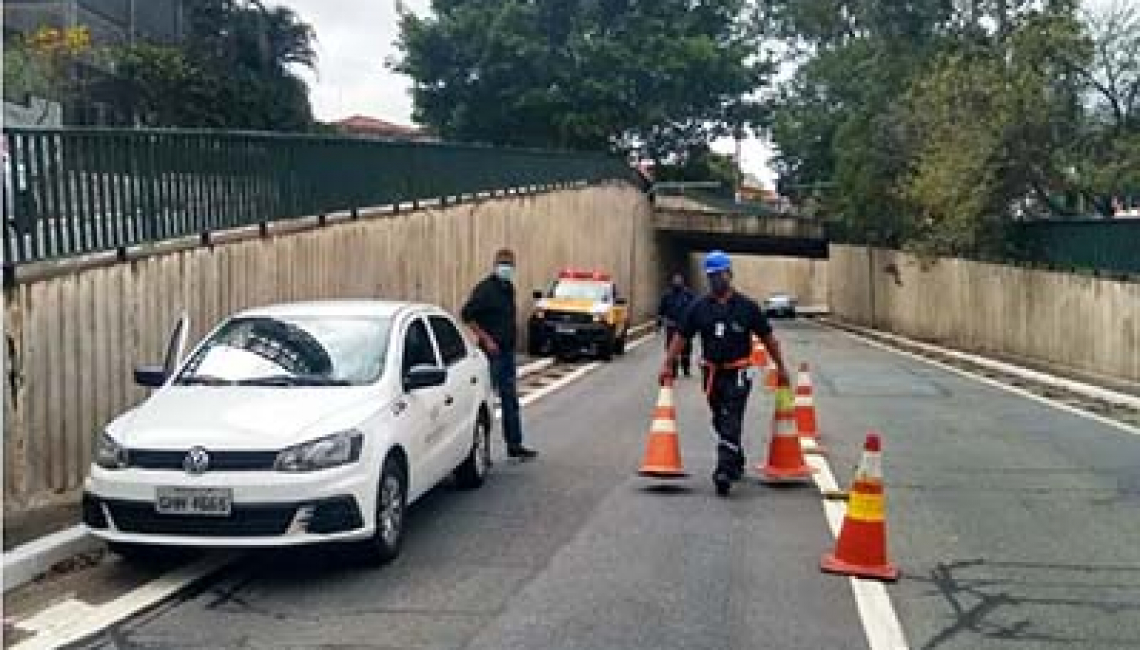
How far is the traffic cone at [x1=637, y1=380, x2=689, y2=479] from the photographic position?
1104cm

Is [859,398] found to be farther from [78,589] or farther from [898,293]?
[898,293]

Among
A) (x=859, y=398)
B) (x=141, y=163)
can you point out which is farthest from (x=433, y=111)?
(x=141, y=163)

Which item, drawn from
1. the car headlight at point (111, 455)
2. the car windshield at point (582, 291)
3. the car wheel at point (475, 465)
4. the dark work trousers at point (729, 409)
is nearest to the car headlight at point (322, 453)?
the car headlight at point (111, 455)

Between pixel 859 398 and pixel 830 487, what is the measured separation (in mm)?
9188

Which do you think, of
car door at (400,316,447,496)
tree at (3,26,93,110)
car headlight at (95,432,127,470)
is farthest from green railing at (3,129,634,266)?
tree at (3,26,93,110)

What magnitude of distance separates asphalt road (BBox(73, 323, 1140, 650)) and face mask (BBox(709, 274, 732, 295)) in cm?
155

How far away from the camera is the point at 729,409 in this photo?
10406 mm

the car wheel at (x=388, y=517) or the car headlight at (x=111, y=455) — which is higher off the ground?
the car headlight at (x=111, y=455)

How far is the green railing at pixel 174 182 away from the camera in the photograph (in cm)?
995

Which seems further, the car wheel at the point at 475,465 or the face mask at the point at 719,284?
the car wheel at the point at 475,465

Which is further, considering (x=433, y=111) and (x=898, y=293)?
(x=433, y=111)

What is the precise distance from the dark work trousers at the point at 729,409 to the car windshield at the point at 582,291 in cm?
1997

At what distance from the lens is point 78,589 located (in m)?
7.59

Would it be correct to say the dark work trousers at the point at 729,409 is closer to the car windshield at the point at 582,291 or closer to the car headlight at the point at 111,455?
the car headlight at the point at 111,455
